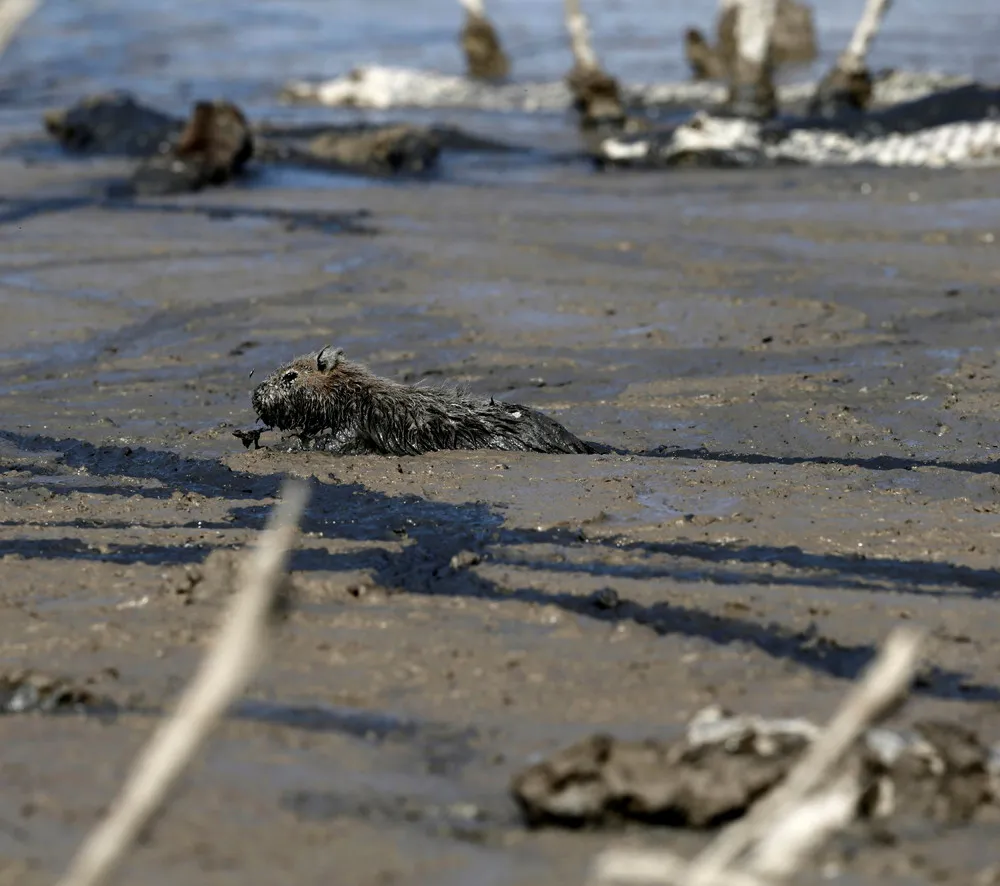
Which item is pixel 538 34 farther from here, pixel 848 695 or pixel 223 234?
pixel 848 695

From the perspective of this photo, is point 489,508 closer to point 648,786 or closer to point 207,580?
point 207,580

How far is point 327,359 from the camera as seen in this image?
8664 millimetres

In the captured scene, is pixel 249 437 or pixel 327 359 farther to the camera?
pixel 327 359

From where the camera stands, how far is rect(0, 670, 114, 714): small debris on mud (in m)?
4.43

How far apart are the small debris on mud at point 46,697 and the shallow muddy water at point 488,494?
0.28 feet

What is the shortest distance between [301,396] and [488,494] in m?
1.72

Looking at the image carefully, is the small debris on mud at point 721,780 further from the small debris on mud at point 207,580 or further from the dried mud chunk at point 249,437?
the dried mud chunk at point 249,437

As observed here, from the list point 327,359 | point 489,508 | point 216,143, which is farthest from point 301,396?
point 216,143

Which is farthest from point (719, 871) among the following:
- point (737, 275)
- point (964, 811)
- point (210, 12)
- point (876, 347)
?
point (210, 12)

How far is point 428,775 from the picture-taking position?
3.96 metres

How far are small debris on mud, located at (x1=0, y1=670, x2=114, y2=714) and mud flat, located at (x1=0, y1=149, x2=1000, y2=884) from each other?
77 millimetres

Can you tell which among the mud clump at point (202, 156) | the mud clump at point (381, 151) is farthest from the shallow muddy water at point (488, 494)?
the mud clump at point (381, 151)

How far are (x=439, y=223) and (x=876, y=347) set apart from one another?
5.66 m

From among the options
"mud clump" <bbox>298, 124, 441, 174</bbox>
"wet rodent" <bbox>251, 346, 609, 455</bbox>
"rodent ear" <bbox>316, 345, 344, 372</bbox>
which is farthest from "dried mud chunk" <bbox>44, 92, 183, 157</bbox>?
"wet rodent" <bbox>251, 346, 609, 455</bbox>
